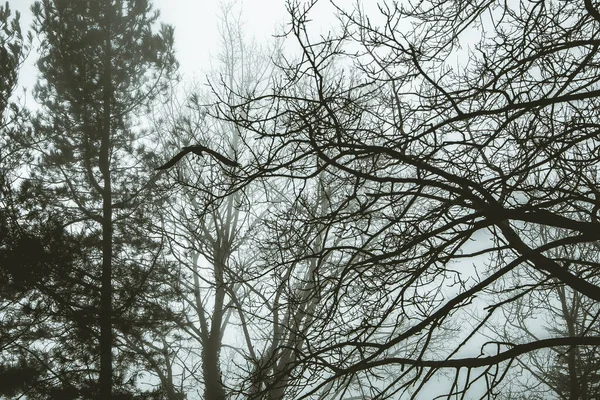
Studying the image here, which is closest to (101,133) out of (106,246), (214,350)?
(106,246)

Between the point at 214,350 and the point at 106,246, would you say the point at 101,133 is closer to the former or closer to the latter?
the point at 106,246

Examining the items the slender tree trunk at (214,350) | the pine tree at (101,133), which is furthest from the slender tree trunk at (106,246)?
the slender tree trunk at (214,350)

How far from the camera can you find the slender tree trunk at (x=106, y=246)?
23.9 ft

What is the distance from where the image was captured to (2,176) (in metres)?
6.29

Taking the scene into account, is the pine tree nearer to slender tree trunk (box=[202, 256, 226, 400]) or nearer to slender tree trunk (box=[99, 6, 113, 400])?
slender tree trunk (box=[99, 6, 113, 400])

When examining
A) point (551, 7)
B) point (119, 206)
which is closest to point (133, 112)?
point (119, 206)

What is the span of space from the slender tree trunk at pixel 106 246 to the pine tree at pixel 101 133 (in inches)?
0.8

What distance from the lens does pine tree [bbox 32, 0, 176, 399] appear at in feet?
26.8

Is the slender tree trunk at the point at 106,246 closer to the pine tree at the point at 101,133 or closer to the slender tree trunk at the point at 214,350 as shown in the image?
the pine tree at the point at 101,133

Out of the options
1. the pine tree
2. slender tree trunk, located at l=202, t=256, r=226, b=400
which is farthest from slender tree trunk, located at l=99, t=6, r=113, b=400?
slender tree trunk, located at l=202, t=256, r=226, b=400

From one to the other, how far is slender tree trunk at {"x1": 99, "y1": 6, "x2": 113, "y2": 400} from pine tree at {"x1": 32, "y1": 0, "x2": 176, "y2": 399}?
0.06 feet

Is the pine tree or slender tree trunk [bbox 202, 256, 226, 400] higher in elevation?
the pine tree

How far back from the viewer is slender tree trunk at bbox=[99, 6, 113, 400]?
727 cm

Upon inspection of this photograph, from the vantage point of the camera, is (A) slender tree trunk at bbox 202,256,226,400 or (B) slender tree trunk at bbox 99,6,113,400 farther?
(A) slender tree trunk at bbox 202,256,226,400
